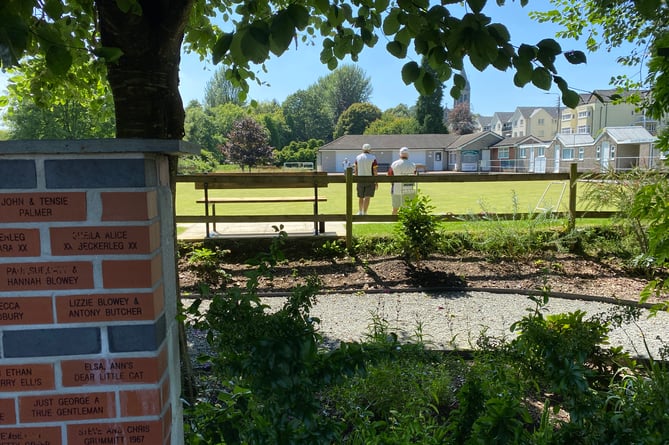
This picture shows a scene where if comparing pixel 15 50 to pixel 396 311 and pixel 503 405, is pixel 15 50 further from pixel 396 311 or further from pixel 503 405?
pixel 396 311

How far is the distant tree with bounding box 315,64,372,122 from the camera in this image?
105m

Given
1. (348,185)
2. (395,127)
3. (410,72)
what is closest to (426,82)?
(410,72)

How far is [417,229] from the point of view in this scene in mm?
7102

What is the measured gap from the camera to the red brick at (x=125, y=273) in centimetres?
141

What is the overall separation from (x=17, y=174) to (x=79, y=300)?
15.5 inches

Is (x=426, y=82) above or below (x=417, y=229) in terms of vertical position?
above

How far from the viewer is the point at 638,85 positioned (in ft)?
20.9

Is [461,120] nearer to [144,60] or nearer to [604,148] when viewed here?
[604,148]

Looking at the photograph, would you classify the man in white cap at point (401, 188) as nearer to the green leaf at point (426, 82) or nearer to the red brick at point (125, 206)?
the green leaf at point (426, 82)

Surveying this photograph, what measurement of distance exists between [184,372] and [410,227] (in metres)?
Result: 4.56

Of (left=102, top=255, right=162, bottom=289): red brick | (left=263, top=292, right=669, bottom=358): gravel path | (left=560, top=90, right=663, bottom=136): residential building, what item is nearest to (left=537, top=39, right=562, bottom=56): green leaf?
(left=102, top=255, right=162, bottom=289): red brick

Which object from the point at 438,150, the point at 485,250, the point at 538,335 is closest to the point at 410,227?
the point at 485,250

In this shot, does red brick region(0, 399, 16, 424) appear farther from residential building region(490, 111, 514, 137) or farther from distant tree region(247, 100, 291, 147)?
residential building region(490, 111, 514, 137)

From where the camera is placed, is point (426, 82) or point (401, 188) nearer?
point (426, 82)
